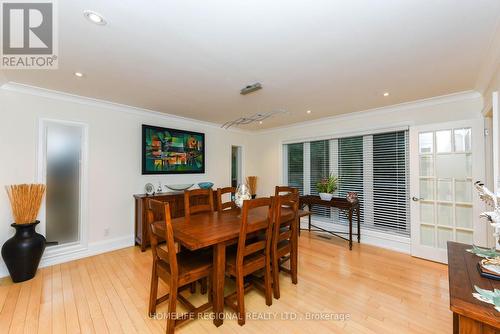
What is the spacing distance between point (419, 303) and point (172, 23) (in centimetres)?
339

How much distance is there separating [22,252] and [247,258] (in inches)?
105

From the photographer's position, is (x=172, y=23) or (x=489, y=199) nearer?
(x=489, y=199)

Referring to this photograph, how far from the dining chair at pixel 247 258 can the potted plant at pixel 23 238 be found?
95.2 inches

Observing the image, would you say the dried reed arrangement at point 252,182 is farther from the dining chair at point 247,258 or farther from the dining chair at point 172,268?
the dining chair at point 172,268

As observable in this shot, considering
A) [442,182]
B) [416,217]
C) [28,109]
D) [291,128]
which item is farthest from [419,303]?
[28,109]

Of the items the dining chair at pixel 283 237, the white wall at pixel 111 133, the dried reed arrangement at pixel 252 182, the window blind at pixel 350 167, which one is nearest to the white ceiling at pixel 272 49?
the white wall at pixel 111 133

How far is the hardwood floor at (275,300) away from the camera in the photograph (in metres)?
1.89

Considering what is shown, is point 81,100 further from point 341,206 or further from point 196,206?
point 341,206

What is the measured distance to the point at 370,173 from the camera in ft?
13.3

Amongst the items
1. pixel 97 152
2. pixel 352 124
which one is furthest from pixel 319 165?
pixel 97 152

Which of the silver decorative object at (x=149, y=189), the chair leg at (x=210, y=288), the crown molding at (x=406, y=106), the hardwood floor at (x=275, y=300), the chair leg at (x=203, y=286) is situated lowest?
the hardwood floor at (x=275, y=300)

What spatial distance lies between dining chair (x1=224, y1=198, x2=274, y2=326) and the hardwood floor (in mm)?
123

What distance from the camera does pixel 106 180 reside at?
352 cm

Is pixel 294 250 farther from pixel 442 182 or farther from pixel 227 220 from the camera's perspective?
pixel 442 182
